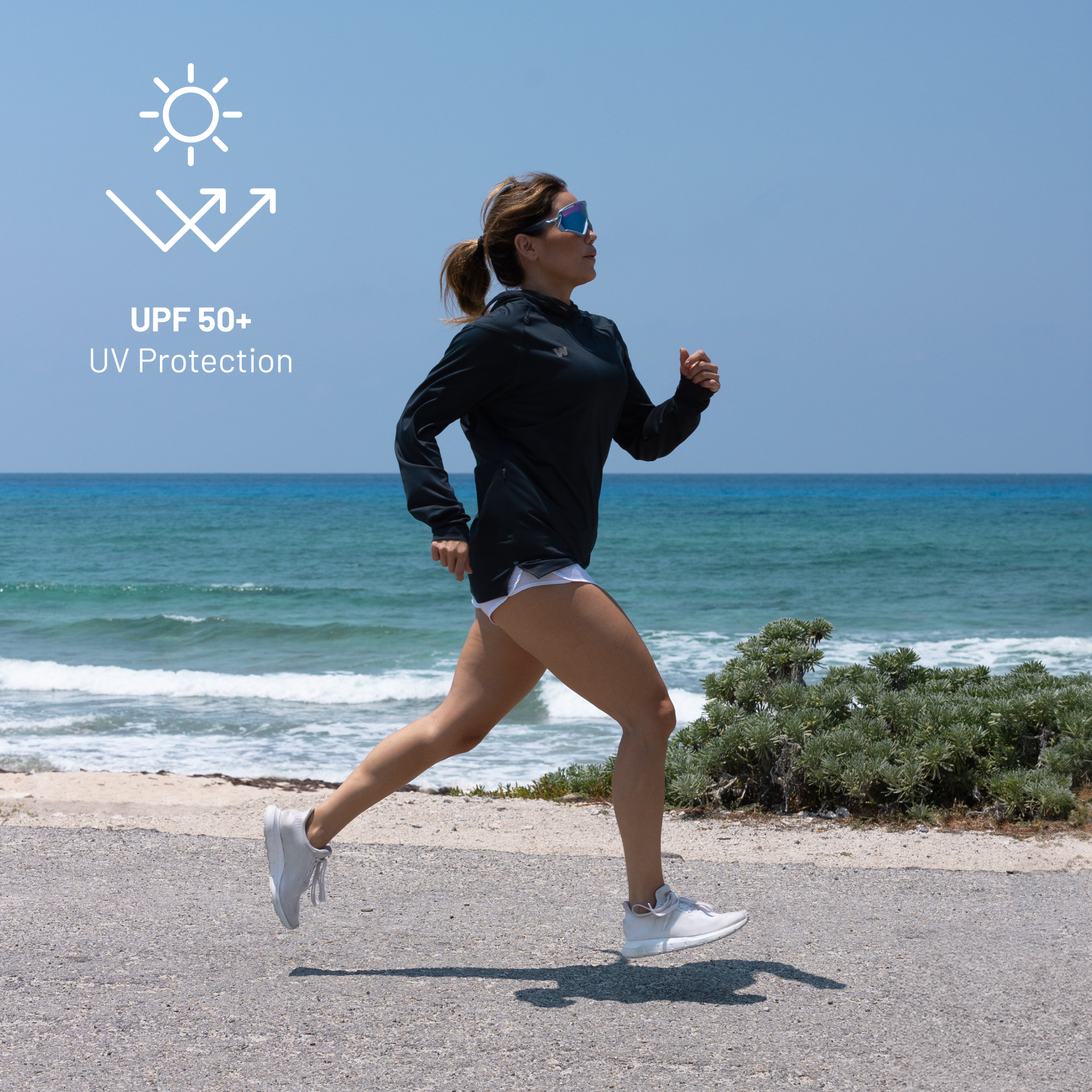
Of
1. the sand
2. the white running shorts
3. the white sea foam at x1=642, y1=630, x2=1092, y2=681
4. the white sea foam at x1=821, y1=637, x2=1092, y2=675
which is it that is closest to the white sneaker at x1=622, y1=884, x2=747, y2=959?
the white running shorts

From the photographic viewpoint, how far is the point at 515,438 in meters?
2.97

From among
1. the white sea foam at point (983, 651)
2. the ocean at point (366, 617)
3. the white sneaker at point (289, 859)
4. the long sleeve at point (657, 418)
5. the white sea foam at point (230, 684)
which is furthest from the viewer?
the white sea foam at point (983, 651)

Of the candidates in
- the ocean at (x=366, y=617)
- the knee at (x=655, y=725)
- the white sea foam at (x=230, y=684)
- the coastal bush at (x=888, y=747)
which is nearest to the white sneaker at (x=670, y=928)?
the knee at (x=655, y=725)

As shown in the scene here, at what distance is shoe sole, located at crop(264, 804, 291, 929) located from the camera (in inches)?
127

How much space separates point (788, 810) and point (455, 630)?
43.5 ft

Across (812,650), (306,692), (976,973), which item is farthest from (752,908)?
(306,692)

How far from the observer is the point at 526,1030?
106 inches

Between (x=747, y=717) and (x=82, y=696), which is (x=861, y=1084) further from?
(x=82, y=696)

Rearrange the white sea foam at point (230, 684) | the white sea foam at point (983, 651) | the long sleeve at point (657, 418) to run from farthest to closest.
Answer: the white sea foam at point (983, 651), the white sea foam at point (230, 684), the long sleeve at point (657, 418)

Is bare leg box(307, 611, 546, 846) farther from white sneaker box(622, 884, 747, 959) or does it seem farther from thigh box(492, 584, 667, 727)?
white sneaker box(622, 884, 747, 959)

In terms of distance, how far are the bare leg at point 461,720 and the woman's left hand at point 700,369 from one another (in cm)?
95

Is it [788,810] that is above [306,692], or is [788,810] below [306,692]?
above

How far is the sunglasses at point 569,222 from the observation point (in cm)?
310

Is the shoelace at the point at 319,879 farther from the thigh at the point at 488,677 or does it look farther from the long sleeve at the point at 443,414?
the long sleeve at the point at 443,414
